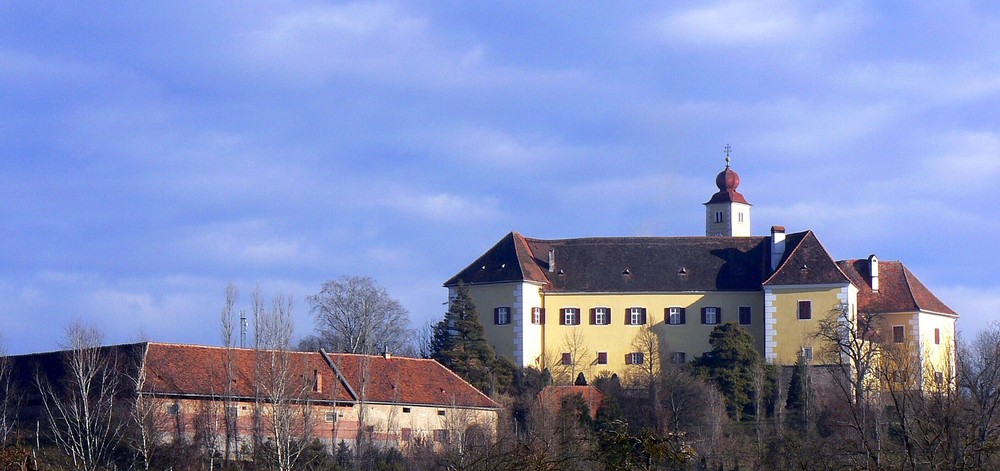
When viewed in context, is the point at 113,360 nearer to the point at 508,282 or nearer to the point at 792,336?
the point at 508,282

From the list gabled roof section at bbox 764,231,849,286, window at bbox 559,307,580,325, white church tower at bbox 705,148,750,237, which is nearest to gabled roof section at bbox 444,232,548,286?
window at bbox 559,307,580,325

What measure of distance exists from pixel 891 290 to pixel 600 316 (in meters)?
Result: 13.8

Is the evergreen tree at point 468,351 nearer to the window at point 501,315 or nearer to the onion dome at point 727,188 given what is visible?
the window at point 501,315

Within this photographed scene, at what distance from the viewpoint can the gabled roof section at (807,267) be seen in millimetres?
66562

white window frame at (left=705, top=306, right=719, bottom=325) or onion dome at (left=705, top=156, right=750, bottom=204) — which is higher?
onion dome at (left=705, top=156, right=750, bottom=204)

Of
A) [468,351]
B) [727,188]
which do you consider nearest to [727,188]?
[727,188]

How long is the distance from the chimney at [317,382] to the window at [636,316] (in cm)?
1941

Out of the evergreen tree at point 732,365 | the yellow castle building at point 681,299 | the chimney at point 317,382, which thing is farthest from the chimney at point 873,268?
the chimney at point 317,382

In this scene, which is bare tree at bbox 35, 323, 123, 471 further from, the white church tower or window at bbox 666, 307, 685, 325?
the white church tower

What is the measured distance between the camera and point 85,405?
4584 centimetres

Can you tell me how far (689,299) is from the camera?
6900 cm

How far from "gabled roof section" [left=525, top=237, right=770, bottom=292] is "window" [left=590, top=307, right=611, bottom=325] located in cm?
101

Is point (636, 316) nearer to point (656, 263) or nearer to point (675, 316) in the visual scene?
point (675, 316)

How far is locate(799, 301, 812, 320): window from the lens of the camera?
66.4 metres
